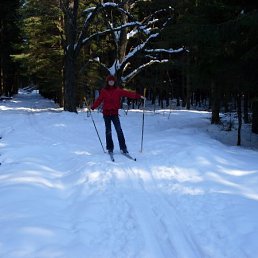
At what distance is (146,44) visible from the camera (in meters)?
27.2

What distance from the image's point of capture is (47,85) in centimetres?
3828

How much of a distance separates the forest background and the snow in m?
3.68

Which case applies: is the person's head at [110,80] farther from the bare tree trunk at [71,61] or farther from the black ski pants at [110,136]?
the bare tree trunk at [71,61]

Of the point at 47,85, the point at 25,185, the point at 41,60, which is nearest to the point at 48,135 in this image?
the point at 25,185

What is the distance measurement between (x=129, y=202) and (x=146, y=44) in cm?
2160

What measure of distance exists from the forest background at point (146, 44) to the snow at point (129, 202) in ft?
12.1

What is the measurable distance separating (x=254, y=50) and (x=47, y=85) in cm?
2841

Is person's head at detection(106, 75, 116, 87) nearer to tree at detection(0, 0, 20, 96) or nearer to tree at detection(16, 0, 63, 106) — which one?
tree at detection(16, 0, 63, 106)

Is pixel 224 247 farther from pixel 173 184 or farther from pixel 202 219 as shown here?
pixel 173 184

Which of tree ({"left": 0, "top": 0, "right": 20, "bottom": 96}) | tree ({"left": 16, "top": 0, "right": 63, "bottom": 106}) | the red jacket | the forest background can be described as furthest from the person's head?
tree ({"left": 0, "top": 0, "right": 20, "bottom": 96})

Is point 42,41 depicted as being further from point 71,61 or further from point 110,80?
point 110,80

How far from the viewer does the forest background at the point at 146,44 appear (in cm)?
1349

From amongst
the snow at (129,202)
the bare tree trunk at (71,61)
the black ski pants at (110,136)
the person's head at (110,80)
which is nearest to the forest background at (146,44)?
the bare tree trunk at (71,61)

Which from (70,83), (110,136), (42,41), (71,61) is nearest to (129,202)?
(110,136)
